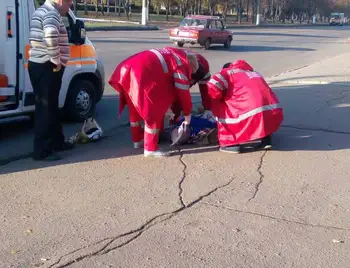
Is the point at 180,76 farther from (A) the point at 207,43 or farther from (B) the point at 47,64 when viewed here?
(A) the point at 207,43

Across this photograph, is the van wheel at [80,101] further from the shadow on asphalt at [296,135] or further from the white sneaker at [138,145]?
the white sneaker at [138,145]

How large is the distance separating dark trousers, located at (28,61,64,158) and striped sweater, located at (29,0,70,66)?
0.39 feet

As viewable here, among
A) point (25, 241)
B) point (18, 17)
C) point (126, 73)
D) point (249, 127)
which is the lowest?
point (25, 241)

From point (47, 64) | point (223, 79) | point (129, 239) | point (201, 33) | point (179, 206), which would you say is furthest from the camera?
point (201, 33)

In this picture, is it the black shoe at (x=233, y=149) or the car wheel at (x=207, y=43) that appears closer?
the black shoe at (x=233, y=149)

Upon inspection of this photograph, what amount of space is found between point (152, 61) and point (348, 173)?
2.58m

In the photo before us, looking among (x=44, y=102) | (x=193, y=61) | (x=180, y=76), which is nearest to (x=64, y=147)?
(x=44, y=102)

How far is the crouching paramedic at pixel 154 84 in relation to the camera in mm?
A: 6676

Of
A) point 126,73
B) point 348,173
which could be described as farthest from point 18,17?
point 348,173

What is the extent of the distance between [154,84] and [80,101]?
2507 millimetres

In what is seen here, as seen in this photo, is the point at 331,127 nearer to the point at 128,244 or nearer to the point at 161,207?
the point at 161,207

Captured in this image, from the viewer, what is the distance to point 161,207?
5.26 metres

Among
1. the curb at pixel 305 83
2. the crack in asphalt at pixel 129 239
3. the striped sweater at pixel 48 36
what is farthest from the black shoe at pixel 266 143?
the curb at pixel 305 83

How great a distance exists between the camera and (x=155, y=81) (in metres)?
6.69
